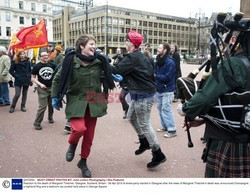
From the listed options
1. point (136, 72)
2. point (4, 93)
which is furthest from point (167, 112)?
point (4, 93)

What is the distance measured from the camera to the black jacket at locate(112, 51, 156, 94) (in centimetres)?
331

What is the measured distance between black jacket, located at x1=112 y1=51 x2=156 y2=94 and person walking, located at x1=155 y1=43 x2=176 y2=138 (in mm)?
1478

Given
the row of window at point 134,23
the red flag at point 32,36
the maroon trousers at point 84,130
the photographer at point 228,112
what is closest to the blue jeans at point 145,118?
the maroon trousers at point 84,130

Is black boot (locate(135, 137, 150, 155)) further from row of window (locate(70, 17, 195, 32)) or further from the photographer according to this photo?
row of window (locate(70, 17, 195, 32))

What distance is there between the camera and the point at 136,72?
3369 mm

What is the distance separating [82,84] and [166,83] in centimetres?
221

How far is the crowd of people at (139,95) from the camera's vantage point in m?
1.81

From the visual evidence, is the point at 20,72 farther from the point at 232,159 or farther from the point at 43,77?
the point at 232,159

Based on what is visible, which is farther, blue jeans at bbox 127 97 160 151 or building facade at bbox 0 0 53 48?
building facade at bbox 0 0 53 48

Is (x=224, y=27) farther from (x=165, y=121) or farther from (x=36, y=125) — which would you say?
(x=36, y=125)

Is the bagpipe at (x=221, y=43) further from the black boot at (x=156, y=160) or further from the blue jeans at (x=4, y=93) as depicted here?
the blue jeans at (x=4, y=93)

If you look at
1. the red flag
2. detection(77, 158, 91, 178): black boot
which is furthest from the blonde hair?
the red flag

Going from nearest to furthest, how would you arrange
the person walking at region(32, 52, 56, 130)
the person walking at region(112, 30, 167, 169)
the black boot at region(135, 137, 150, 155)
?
the person walking at region(112, 30, 167, 169), the black boot at region(135, 137, 150, 155), the person walking at region(32, 52, 56, 130)

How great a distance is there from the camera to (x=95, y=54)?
3.19 metres
